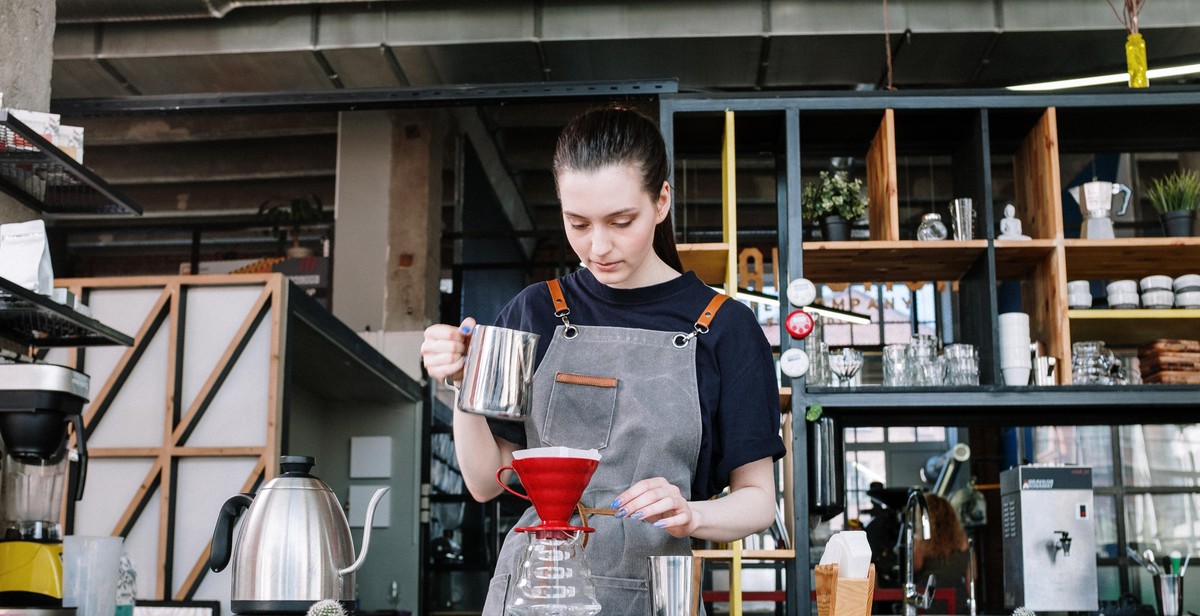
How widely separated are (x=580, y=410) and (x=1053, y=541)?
289 centimetres

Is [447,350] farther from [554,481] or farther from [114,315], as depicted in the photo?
[114,315]

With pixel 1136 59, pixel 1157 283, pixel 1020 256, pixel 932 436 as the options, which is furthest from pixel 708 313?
pixel 932 436

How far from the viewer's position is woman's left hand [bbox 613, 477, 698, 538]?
1343 millimetres

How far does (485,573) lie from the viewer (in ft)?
31.4

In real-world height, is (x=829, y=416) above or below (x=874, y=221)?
below

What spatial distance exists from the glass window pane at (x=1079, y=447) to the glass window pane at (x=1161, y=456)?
0.67ft

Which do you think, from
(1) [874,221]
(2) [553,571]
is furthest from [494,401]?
(1) [874,221]

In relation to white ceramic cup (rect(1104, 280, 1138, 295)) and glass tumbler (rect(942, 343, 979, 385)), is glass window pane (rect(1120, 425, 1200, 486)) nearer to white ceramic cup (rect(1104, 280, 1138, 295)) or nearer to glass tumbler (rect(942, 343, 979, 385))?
white ceramic cup (rect(1104, 280, 1138, 295))

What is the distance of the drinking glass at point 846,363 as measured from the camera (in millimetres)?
4307

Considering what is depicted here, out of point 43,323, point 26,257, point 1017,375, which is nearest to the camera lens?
point 26,257

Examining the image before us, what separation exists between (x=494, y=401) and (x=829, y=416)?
3.02 meters

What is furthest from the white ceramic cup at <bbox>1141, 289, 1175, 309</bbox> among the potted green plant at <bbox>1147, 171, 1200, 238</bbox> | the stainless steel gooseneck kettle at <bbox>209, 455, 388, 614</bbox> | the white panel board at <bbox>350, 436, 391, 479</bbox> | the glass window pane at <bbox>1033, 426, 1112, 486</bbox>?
the white panel board at <bbox>350, 436, 391, 479</bbox>

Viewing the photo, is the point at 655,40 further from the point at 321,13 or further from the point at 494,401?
the point at 494,401

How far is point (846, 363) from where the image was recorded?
14.1 feet
